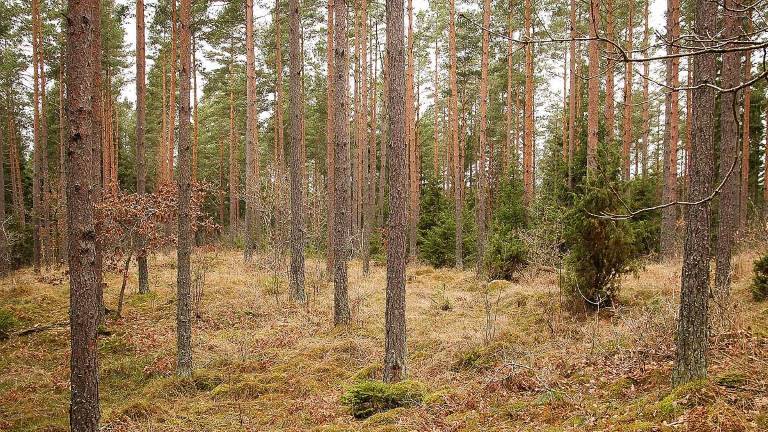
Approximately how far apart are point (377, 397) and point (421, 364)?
1.81 metres

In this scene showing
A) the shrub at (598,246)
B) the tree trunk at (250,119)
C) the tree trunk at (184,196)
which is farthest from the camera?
the tree trunk at (250,119)

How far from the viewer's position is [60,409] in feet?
22.6

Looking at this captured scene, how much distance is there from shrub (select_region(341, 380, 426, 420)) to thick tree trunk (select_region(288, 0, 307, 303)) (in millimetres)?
6258

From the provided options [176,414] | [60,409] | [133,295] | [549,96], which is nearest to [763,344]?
[176,414]

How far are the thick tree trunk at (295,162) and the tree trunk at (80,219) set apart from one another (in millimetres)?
7068

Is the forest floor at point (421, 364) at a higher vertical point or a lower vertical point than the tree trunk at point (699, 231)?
lower

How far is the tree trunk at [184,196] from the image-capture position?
7.48m

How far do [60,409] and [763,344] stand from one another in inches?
359

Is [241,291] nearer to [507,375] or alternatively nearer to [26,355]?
[26,355]

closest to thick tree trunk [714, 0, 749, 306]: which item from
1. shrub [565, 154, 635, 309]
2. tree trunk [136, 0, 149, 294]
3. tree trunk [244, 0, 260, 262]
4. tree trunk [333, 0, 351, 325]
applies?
shrub [565, 154, 635, 309]

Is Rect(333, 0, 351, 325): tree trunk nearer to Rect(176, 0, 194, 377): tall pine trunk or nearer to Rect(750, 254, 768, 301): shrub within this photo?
Rect(176, 0, 194, 377): tall pine trunk

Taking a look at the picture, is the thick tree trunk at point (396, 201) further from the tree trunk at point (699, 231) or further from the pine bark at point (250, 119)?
the pine bark at point (250, 119)

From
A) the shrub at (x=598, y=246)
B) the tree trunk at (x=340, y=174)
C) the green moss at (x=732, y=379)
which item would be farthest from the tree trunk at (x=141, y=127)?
the green moss at (x=732, y=379)

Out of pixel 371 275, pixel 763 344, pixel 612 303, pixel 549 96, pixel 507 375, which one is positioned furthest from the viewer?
pixel 549 96
